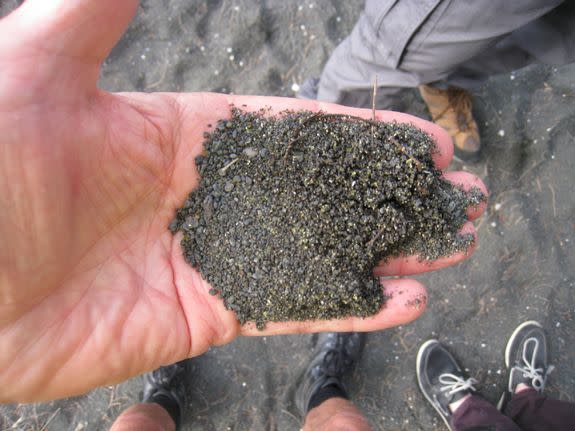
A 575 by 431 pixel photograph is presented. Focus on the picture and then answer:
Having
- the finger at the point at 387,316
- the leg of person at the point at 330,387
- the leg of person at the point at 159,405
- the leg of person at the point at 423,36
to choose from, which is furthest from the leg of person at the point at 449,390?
the leg of person at the point at 423,36

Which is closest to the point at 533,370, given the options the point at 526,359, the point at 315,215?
the point at 526,359

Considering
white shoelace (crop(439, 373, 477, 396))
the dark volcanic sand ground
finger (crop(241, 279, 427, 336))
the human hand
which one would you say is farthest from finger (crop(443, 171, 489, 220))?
white shoelace (crop(439, 373, 477, 396))

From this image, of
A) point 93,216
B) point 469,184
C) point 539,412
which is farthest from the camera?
point 539,412

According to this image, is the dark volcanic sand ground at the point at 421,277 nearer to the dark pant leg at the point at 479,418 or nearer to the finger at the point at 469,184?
the dark pant leg at the point at 479,418

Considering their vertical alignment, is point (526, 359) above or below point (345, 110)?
below

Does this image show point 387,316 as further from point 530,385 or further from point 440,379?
point 530,385

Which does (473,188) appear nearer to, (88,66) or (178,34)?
(88,66)

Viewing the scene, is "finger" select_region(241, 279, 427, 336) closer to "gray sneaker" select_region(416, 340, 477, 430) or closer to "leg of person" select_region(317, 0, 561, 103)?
"gray sneaker" select_region(416, 340, 477, 430)
